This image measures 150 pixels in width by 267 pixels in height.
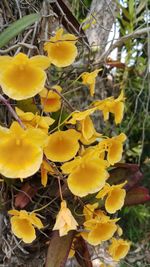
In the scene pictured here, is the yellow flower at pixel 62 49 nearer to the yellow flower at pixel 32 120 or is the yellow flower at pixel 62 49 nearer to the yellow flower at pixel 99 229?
the yellow flower at pixel 32 120

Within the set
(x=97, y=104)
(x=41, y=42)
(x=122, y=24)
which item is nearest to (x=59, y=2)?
(x=41, y=42)

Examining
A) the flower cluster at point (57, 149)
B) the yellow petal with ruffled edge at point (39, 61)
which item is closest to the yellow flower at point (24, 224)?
the flower cluster at point (57, 149)

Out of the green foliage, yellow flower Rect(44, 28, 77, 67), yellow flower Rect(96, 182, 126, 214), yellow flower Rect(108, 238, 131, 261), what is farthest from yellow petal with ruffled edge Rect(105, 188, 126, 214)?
the green foliage

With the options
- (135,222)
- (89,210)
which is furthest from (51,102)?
(135,222)

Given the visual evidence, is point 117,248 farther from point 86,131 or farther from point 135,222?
point 135,222

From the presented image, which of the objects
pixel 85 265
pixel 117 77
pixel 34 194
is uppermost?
pixel 34 194

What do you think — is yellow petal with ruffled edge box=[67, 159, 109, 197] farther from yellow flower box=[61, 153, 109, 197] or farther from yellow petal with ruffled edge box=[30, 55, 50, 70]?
yellow petal with ruffled edge box=[30, 55, 50, 70]

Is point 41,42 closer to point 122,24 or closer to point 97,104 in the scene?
point 97,104

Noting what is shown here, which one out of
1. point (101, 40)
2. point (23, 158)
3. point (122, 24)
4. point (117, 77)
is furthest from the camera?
point (117, 77)
